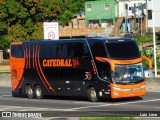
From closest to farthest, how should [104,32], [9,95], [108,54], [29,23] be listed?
1. [108,54]
2. [9,95]
3. [29,23]
4. [104,32]

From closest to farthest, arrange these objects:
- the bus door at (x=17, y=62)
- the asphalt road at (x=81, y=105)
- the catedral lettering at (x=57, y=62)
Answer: the asphalt road at (x=81, y=105)
the catedral lettering at (x=57, y=62)
the bus door at (x=17, y=62)

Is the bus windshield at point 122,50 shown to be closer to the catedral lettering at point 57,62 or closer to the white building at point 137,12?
the catedral lettering at point 57,62

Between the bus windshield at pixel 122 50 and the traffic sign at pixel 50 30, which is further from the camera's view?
the traffic sign at pixel 50 30

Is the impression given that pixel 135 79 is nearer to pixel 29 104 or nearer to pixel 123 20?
pixel 29 104

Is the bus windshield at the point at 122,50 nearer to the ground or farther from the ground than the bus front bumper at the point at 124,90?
farther from the ground

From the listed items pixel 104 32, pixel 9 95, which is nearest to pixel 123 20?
pixel 104 32

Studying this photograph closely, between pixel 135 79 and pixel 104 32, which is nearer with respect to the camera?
pixel 135 79

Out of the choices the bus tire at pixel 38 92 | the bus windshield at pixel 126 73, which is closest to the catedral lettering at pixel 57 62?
the bus tire at pixel 38 92

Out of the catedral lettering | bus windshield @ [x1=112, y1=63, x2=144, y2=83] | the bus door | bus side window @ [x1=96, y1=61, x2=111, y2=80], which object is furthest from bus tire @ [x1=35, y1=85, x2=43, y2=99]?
bus windshield @ [x1=112, y1=63, x2=144, y2=83]

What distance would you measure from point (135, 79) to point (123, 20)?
57720mm

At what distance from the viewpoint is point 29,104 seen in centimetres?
3275

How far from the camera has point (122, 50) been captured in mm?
32250

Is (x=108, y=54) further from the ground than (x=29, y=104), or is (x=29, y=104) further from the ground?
(x=108, y=54)

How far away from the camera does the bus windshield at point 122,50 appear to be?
31844 millimetres
